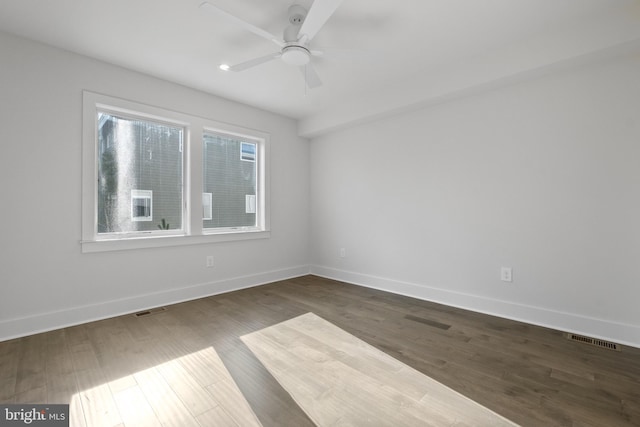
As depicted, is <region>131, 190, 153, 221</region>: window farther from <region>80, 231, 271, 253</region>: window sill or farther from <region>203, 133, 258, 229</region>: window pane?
<region>203, 133, 258, 229</region>: window pane

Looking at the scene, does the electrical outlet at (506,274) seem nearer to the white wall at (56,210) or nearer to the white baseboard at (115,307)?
the white baseboard at (115,307)

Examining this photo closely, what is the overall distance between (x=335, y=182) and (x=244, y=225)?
152cm

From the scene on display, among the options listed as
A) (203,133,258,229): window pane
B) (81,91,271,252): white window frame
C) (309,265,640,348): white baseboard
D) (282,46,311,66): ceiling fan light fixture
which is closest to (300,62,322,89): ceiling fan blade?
(282,46,311,66): ceiling fan light fixture

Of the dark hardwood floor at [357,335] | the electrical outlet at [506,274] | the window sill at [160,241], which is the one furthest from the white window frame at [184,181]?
the electrical outlet at [506,274]

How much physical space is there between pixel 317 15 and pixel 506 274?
9.25ft

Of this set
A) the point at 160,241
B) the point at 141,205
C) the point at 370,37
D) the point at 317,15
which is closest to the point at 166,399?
the point at 160,241

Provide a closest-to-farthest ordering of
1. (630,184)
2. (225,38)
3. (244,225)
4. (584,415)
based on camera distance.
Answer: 1. (584,415)
2. (630,184)
3. (225,38)
4. (244,225)

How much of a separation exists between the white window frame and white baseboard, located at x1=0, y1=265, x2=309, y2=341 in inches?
21.5

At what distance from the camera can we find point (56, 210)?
2.59 meters

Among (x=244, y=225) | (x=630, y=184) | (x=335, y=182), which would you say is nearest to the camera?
(x=630, y=184)

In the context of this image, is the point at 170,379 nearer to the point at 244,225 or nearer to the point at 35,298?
the point at 35,298

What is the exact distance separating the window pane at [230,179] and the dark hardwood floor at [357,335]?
4.22 feet

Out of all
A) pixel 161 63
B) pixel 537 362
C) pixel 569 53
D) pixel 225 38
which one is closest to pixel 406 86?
pixel 569 53

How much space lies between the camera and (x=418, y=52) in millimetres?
2693
